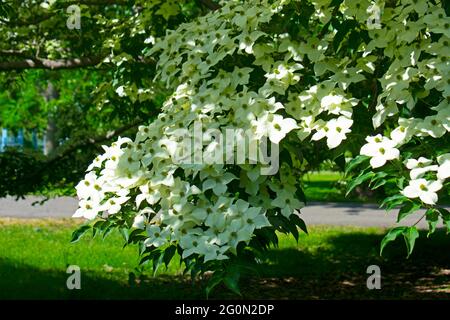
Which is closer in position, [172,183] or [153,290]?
[172,183]

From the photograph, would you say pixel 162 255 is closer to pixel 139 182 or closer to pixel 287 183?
pixel 139 182

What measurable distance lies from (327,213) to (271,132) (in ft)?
30.9

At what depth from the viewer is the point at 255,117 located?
2.89 meters

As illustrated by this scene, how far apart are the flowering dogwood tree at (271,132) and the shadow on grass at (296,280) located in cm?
226

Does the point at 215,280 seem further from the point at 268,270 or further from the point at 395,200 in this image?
the point at 268,270

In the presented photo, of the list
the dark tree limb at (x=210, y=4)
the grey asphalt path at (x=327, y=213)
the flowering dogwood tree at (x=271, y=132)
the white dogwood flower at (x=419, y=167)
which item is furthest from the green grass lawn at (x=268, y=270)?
the dark tree limb at (x=210, y=4)

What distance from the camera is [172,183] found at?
9.16ft

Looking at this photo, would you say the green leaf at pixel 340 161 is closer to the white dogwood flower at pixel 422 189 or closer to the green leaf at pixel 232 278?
the white dogwood flower at pixel 422 189

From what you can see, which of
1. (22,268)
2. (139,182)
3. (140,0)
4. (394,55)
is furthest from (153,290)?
(394,55)

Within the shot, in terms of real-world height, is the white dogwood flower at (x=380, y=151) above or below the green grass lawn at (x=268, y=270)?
above

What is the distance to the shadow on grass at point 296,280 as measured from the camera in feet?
18.6

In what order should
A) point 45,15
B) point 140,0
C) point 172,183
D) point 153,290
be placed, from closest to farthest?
point 172,183, point 140,0, point 153,290, point 45,15
